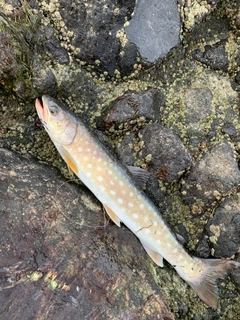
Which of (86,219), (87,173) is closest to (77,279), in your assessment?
(86,219)

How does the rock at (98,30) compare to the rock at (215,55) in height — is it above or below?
below

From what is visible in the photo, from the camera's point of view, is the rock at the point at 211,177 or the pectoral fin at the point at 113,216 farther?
the rock at the point at 211,177

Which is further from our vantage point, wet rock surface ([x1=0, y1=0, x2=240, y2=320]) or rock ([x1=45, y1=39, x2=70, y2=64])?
rock ([x1=45, y1=39, x2=70, y2=64])

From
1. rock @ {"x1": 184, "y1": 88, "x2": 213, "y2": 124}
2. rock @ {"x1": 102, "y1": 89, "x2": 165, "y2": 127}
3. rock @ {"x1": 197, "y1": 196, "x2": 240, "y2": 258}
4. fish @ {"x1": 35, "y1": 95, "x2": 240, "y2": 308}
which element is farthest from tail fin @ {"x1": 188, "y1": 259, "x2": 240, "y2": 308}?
rock @ {"x1": 102, "y1": 89, "x2": 165, "y2": 127}

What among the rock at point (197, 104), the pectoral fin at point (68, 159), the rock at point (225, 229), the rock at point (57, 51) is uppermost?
the rock at point (197, 104)

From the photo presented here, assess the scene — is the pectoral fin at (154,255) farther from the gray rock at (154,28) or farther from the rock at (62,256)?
the gray rock at (154,28)

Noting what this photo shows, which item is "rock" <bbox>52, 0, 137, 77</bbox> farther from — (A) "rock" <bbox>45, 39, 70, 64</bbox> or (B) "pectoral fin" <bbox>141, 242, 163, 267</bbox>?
(B) "pectoral fin" <bbox>141, 242, 163, 267</bbox>

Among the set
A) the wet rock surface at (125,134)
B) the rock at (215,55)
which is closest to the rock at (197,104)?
the wet rock surface at (125,134)
